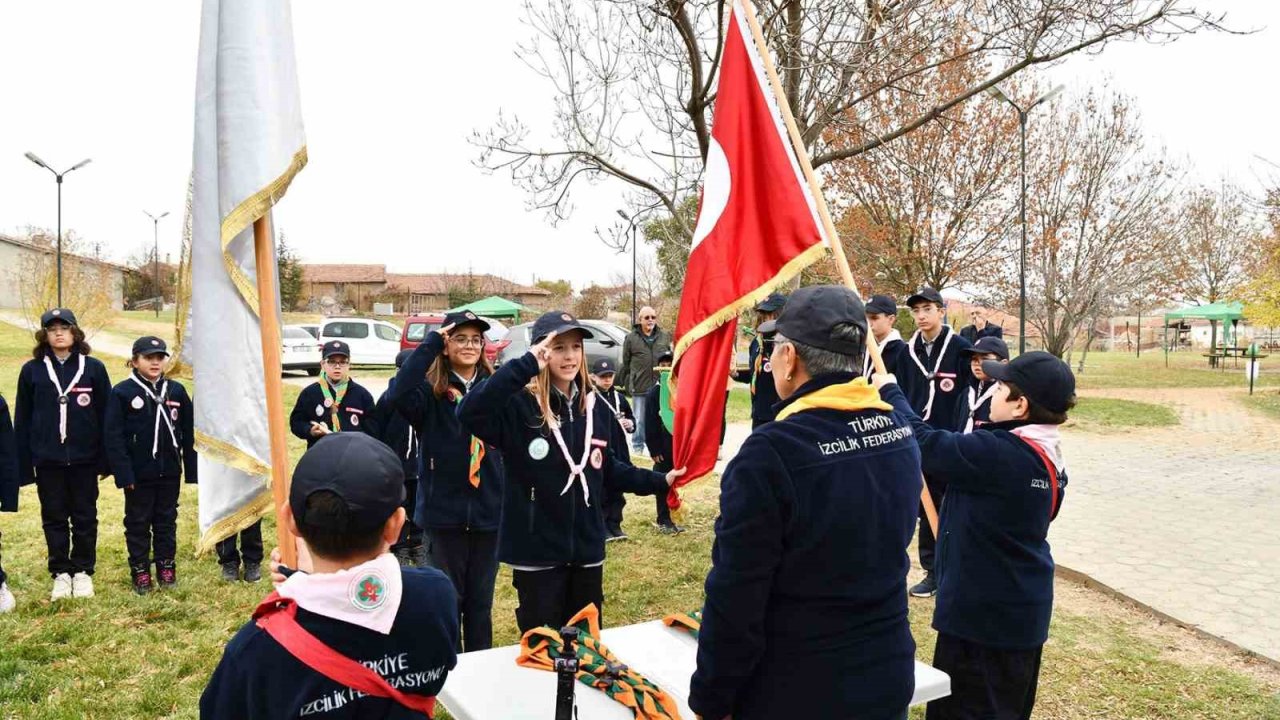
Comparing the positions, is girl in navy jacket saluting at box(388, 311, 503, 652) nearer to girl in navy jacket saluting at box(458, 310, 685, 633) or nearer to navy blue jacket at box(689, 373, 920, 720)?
girl in navy jacket saluting at box(458, 310, 685, 633)

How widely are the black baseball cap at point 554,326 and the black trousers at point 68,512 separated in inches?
177

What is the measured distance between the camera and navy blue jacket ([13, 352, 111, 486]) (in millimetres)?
6156

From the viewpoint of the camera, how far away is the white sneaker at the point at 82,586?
6.25 metres

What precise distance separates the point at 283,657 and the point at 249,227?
65.6 inches

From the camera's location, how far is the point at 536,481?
3898 millimetres

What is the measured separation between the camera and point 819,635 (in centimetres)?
225

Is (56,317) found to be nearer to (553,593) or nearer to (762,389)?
(553,593)

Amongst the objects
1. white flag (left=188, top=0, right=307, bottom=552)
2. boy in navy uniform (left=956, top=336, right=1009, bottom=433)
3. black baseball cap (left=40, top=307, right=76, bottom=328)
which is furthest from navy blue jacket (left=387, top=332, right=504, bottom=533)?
boy in navy uniform (left=956, top=336, right=1009, bottom=433)

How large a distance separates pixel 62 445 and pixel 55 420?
193 mm

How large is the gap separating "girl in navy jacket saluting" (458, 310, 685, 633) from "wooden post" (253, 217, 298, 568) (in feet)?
3.78

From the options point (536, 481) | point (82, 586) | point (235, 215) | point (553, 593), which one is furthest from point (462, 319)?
point (82, 586)

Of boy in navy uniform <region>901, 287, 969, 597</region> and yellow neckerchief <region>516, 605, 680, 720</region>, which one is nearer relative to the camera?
yellow neckerchief <region>516, 605, 680, 720</region>

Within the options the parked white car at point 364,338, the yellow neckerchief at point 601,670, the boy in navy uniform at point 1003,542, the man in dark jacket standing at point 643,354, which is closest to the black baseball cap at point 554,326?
the yellow neckerchief at point 601,670

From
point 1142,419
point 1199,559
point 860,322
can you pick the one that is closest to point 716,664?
point 860,322
